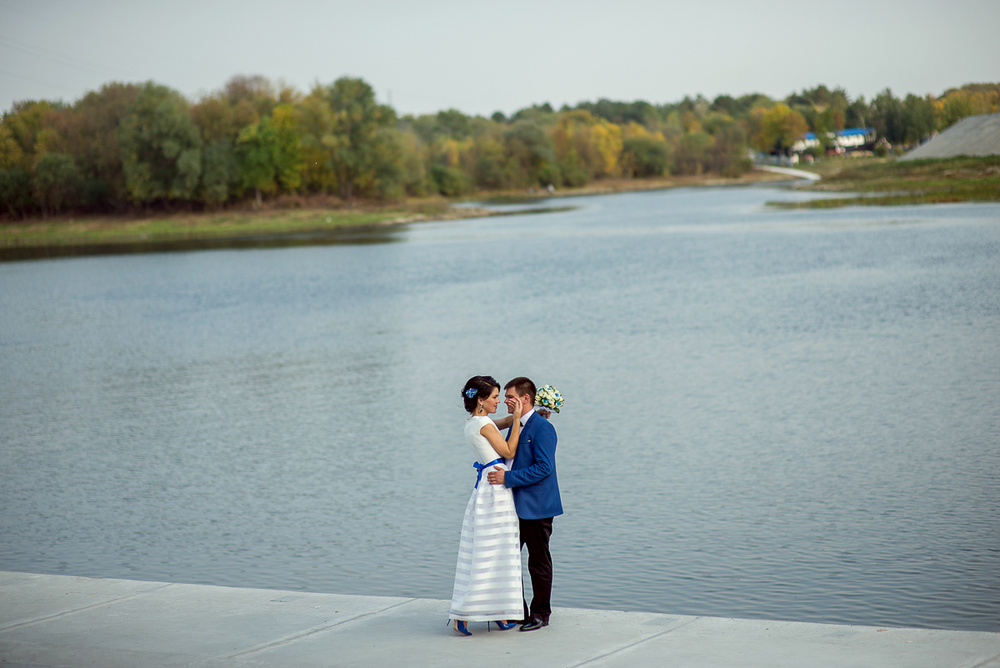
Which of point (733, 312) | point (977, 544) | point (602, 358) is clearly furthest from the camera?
point (733, 312)

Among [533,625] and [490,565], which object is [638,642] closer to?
[533,625]

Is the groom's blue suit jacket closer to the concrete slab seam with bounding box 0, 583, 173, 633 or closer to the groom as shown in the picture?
the groom

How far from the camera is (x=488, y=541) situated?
287 inches

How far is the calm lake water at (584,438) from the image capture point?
10.2 metres

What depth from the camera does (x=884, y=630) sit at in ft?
22.9

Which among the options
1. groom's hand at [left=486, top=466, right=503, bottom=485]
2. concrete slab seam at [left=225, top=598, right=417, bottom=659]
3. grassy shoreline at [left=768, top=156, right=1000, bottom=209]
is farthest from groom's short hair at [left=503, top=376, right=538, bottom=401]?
grassy shoreline at [left=768, top=156, right=1000, bottom=209]

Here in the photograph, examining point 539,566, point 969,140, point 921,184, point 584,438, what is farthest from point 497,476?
point 921,184

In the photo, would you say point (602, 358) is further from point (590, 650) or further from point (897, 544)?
point (590, 650)

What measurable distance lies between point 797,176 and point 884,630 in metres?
171

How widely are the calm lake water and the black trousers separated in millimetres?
1814

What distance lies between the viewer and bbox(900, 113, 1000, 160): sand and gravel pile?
229 ft

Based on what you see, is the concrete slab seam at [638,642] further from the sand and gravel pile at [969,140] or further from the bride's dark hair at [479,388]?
the sand and gravel pile at [969,140]

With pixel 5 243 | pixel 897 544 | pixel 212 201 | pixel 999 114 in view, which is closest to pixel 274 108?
pixel 212 201

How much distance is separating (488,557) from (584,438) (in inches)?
346
